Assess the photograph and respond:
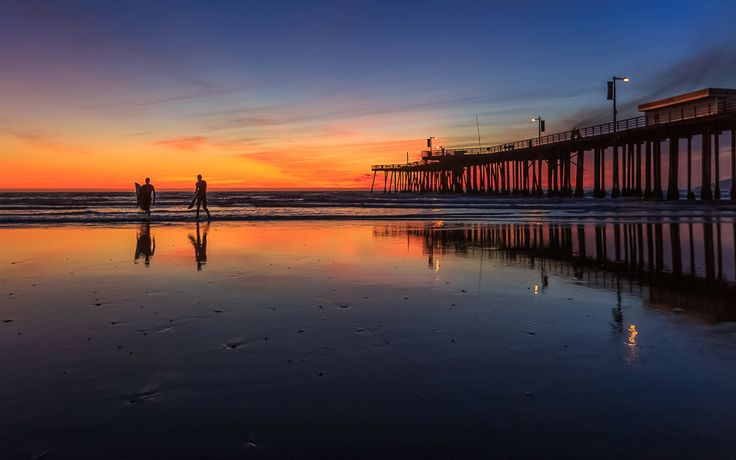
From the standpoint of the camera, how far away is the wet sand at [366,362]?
2.88 metres

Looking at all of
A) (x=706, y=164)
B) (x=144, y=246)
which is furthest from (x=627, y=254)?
(x=706, y=164)

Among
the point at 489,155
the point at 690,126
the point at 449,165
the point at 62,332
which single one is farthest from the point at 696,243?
the point at 449,165

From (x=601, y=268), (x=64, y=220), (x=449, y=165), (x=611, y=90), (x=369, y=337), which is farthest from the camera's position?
(x=449, y=165)

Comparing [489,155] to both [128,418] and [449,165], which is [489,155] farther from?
[128,418]

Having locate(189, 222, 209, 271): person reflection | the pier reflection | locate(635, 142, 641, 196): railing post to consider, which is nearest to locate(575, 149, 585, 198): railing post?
locate(635, 142, 641, 196): railing post

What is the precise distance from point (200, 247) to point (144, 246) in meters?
1.50

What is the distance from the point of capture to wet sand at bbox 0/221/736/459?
2.88 metres

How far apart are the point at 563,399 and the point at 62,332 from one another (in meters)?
4.61

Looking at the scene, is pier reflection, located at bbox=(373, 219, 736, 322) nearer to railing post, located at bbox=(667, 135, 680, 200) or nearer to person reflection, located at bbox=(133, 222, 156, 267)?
person reflection, located at bbox=(133, 222, 156, 267)

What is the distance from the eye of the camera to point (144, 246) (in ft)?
42.3

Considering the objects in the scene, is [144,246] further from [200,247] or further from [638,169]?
[638,169]

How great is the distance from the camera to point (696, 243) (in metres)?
13.0

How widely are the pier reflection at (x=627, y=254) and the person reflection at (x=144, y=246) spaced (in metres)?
5.96

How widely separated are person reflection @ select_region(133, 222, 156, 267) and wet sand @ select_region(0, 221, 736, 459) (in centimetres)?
139
